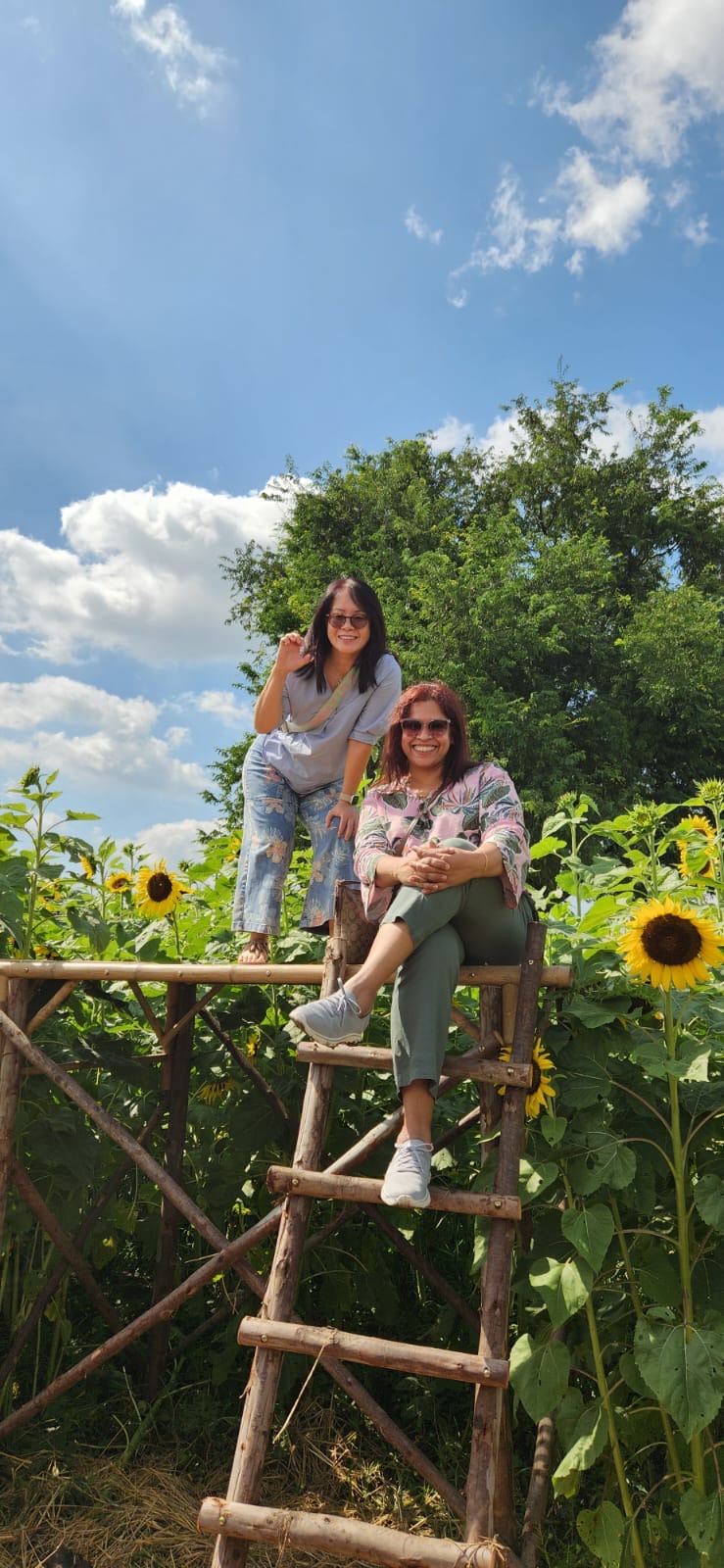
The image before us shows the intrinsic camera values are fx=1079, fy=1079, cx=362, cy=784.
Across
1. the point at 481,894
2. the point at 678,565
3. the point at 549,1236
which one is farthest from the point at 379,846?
the point at 678,565

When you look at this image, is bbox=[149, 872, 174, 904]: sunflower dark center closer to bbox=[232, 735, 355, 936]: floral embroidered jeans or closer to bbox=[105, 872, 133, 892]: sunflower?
bbox=[232, 735, 355, 936]: floral embroidered jeans

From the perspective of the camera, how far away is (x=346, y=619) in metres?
3.53

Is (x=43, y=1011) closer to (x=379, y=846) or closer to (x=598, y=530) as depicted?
(x=379, y=846)

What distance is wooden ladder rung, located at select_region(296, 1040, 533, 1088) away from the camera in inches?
96.3

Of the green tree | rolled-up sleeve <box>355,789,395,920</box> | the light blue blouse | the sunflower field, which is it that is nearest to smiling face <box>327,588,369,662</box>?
the light blue blouse

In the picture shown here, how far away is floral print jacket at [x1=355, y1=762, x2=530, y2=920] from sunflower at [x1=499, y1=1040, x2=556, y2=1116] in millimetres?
371

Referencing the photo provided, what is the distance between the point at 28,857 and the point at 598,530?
20.9 metres

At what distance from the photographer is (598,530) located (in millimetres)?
22688

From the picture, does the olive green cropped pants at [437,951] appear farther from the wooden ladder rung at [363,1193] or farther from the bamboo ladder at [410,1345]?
the wooden ladder rung at [363,1193]

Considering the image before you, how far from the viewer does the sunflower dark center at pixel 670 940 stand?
2371mm

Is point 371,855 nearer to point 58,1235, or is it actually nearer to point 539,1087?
point 539,1087

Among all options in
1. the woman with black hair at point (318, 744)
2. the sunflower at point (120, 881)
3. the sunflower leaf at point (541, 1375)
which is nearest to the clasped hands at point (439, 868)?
the woman with black hair at point (318, 744)

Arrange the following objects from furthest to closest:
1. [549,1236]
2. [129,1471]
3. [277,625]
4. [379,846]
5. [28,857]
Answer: [277,625]
[28,857]
[129,1471]
[379,846]
[549,1236]

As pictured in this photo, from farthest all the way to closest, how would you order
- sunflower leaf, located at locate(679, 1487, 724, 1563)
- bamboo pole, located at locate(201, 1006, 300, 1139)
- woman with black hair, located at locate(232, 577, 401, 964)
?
woman with black hair, located at locate(232, 577, 401, 964)
bamboo pole, located at locate(201, 1006, 300, 1139)
sunflower leaf, located at locate(679, 1487, 724, 1563)
